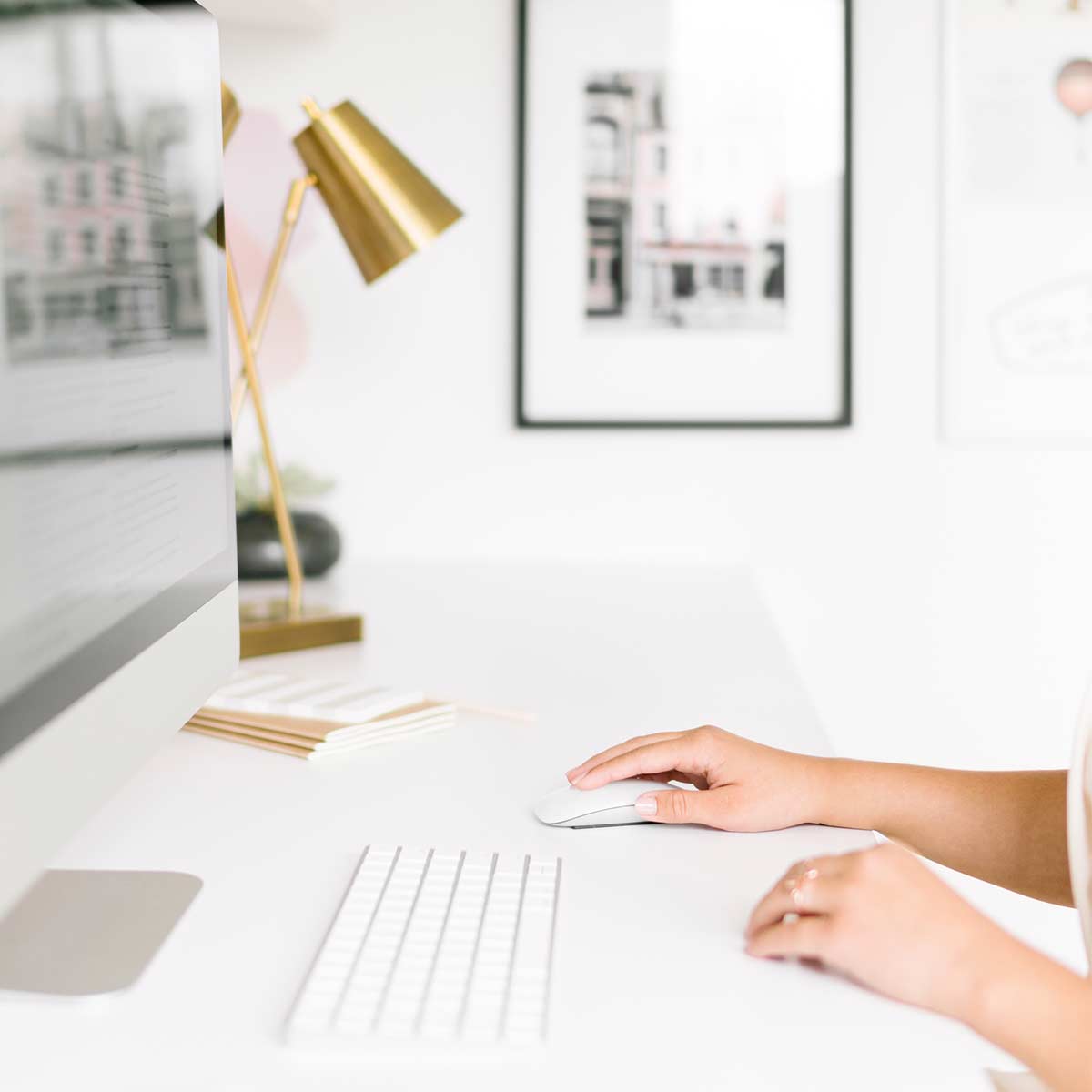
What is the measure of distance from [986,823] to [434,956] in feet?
1.53

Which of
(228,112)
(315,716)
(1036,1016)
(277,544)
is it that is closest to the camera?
(1036,1016)

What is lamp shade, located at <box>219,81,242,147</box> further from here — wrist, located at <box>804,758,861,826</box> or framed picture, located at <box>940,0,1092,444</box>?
framed picture, located at <box>940,0,1092,444</box>

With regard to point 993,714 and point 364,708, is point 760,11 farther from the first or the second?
point 364,708

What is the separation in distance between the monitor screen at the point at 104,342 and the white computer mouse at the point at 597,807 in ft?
0.88

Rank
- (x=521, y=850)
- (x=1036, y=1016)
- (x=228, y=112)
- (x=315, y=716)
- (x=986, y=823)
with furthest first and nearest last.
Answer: (x=228, y=112) < (x=315, y=716) < (x=986, y=823) < (x=521, y=850) < (x=1036, y=1016)

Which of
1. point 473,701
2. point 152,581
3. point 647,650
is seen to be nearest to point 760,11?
point 647,650

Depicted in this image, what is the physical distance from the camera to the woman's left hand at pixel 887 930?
1.83 feet

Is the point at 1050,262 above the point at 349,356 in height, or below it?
above

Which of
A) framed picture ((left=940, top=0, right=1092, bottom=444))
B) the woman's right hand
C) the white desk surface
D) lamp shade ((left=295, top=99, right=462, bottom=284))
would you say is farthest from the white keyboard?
framed picture ((left=940, top=0, right=1092, bottom=444))

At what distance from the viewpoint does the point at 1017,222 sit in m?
1.72

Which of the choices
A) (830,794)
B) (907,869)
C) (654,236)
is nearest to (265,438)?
(654,236)

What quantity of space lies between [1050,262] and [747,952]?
1392 millimetres

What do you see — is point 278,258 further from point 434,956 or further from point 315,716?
point 434,956

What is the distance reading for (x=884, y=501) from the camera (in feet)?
5.86
